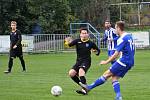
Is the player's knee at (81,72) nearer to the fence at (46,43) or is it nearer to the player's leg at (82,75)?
the player's leg at (82,75)

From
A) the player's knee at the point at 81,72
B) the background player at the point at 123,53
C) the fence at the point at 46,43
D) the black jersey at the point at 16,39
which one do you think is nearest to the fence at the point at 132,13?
the fence at the point at 46,43

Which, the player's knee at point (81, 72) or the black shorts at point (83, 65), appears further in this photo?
the black shorts at point (83, 65)

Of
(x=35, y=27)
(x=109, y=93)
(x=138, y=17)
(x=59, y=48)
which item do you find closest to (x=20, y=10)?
(x=35, y=27)

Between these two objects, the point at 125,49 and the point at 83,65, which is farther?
the point at 83,65

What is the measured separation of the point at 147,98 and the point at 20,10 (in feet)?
120

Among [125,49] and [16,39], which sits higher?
[125,49]

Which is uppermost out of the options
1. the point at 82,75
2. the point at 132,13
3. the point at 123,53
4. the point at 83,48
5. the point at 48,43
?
the point at 123,53

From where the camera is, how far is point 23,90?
14.7 meters

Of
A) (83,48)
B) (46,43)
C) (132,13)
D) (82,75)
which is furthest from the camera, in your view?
(132,13)

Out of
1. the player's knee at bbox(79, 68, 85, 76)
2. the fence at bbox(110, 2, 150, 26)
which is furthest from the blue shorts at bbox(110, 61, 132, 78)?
the fence at bbox(110, 2, 150, 26)

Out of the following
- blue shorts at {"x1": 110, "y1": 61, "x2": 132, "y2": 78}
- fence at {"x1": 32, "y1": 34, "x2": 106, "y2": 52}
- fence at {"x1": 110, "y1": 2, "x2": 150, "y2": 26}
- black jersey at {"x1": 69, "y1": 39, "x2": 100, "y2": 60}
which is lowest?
fence at {"x1": 32, "y1": 34, "x2": 106, "y2": 52}

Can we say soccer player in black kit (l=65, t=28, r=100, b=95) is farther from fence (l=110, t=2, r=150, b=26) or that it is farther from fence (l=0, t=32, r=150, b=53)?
fence (l=110, t=2, r=150, b=26)

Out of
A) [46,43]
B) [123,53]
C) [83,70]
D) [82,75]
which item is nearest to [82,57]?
[83,70]

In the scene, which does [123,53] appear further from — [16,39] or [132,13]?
[132,13]
